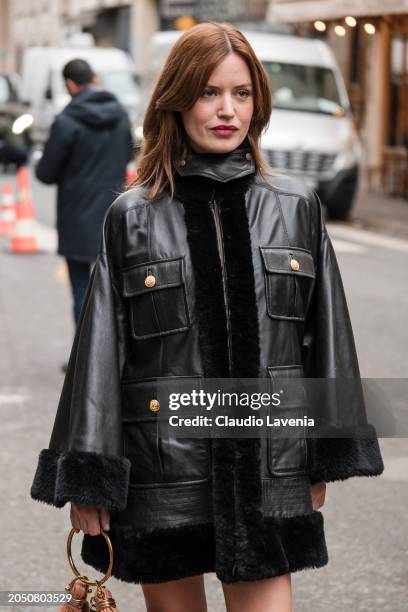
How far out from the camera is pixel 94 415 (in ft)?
8.97

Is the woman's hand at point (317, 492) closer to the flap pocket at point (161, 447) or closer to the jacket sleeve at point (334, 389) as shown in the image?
the jacket sleeve at point (334, 389)

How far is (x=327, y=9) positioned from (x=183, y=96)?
714 inches

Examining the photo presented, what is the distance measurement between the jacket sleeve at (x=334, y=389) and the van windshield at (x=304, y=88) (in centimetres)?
1630

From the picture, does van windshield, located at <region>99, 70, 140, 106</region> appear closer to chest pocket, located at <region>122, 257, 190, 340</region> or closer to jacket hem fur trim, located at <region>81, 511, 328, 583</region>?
chest pocket, located at <region>122, 257, 190, 340</region>

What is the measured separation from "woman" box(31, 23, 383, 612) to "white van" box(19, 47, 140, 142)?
978 inches

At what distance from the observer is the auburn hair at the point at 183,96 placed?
278 centimetres

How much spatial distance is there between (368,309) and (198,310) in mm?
8223

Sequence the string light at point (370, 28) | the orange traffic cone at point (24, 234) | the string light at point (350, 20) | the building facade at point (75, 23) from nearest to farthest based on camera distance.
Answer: the orange traffic cone at point (24, 234) < the string light at point (350, 20) < the string light at point (370, 28) < the building facade at point (75, 23)

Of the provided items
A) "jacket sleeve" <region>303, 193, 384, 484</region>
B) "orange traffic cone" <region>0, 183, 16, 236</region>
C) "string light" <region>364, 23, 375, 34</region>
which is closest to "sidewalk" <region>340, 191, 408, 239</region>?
"string light" <region>364, 23, 375, 34</region>

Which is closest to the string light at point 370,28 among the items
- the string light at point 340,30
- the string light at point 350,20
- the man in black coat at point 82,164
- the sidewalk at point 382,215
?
the string light at point 350,20

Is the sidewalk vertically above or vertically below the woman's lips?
below

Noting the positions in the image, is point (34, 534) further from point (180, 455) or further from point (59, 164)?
point (59, 164)

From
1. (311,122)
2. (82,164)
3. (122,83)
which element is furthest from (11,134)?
(82,164)

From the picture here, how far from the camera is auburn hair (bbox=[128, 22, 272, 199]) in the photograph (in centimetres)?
278
